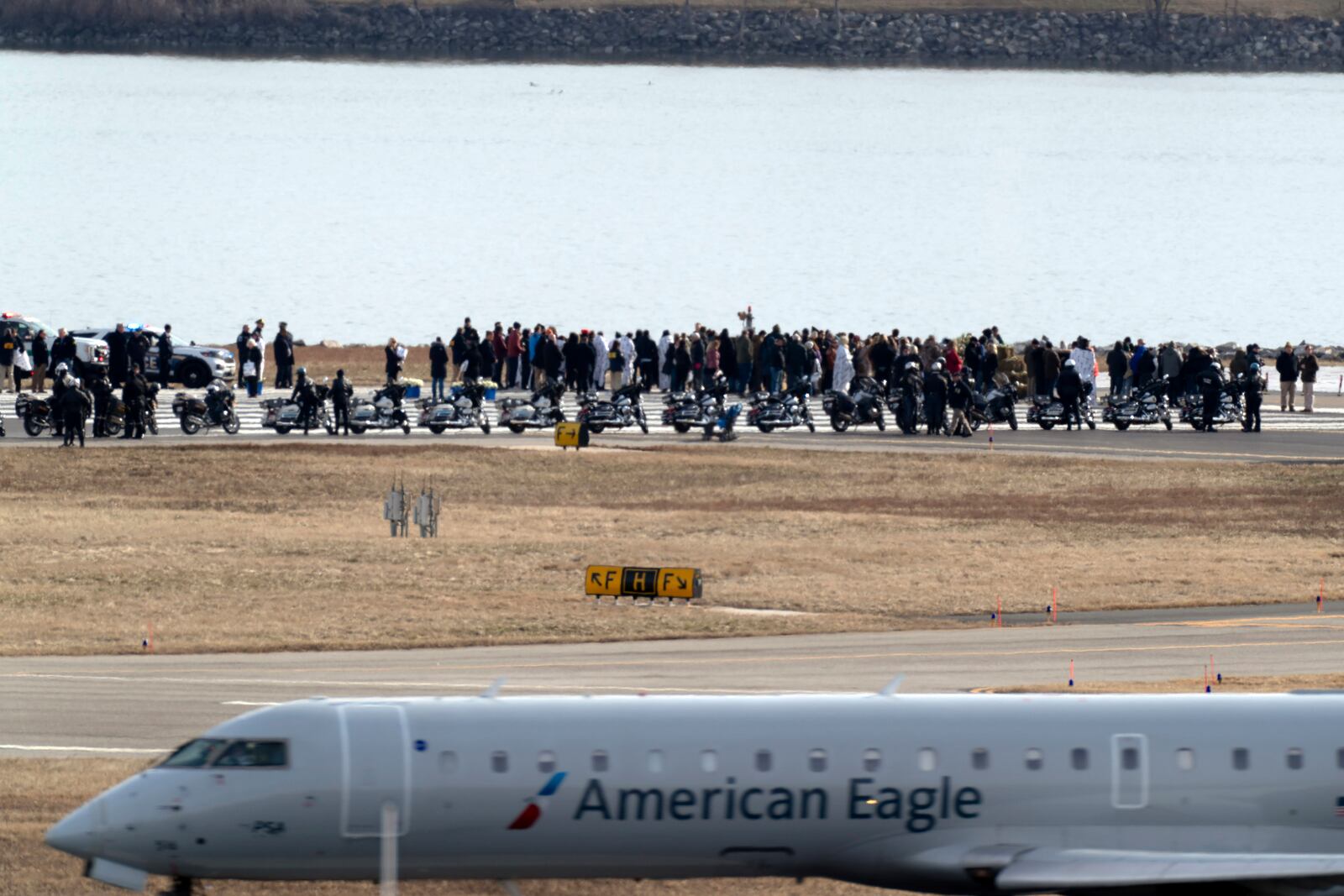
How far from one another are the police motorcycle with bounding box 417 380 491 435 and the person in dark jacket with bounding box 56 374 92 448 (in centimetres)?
721

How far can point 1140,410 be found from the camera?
60.3m

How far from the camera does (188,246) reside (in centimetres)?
13475

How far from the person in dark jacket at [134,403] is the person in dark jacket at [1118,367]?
28734 millimetres

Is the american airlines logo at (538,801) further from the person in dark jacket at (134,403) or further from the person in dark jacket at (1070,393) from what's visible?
the person in dark jacket at (1070,393)

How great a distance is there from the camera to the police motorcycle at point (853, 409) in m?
58.8

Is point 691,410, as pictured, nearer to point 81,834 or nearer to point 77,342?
point 77,342

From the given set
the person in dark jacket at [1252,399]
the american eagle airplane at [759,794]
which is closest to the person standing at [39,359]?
the person in dark jacket at [1252,399]

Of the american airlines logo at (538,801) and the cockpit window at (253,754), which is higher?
the cockpit window at (253,754)

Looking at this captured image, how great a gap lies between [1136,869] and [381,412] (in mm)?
39863

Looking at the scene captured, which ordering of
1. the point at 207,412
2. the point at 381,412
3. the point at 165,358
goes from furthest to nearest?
the point at 165,358 < the point at 381,412 < the point at 207,412

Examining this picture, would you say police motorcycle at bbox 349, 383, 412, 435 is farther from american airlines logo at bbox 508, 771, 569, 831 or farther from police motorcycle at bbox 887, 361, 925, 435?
american airlines logo at bbox 508, 771, 569, 831

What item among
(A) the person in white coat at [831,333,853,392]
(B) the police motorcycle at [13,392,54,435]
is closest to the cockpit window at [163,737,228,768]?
(B) the police motorcycle at [13,392,54,435]

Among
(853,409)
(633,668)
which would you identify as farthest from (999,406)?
(633,668)

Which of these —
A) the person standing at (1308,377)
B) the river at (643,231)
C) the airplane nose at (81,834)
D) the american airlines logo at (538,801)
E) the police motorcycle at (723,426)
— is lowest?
the airplane nose at (81,834)
